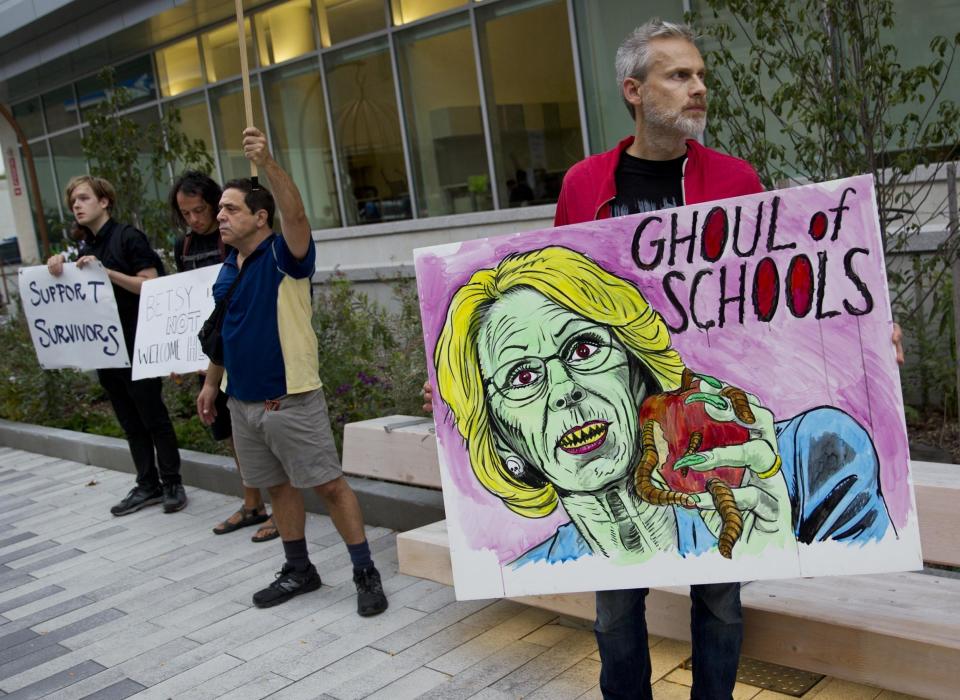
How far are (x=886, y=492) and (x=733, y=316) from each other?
589 mm

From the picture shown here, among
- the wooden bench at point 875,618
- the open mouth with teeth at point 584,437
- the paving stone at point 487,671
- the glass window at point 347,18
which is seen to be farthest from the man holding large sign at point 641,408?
the glass window at point 347,18

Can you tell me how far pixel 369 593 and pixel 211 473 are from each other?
286 cm

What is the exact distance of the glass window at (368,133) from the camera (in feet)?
44.0

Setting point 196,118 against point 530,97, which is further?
point 196,118

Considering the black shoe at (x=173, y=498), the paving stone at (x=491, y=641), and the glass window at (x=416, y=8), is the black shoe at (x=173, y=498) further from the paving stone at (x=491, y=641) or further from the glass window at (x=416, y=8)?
the glass window at (x=416, y=8)

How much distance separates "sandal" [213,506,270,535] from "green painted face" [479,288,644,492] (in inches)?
139

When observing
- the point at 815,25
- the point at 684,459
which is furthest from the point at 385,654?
the point at 815,25

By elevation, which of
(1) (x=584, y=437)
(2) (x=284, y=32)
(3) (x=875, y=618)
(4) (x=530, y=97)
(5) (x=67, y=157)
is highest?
(2) (x=284, y=32)

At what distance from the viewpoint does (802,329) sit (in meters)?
2.66

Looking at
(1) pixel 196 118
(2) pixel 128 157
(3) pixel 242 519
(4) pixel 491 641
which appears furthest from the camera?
(1) pixel 196 118

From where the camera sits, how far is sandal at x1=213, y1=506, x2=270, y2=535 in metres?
6.08

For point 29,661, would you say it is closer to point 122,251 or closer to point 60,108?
point 122,251

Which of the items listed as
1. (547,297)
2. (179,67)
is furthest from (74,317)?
(179,67)

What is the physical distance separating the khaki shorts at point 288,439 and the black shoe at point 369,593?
0.48 metres
